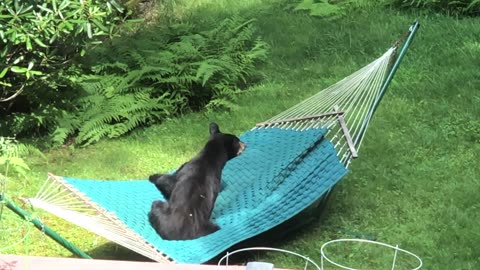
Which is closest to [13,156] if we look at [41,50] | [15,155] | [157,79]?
[15,155]

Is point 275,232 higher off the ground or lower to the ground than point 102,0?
lower

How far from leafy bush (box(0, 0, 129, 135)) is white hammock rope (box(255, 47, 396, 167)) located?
5.74 feet

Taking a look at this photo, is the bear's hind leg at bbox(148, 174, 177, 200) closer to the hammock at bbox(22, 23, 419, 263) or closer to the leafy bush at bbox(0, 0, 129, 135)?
the hammock at bbox(22, 23, 419, 263)

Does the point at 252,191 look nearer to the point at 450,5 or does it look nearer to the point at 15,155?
the point at 15,155

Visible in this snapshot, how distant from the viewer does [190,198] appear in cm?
418

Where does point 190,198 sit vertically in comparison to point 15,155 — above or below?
above

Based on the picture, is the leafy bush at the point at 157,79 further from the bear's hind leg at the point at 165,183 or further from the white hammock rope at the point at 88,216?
the white hammock rope at the point at 88,216

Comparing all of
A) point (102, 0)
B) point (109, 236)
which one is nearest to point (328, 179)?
point (109, 236)

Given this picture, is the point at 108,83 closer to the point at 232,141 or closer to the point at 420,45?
the point at 232,141

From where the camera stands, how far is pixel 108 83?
7113mm

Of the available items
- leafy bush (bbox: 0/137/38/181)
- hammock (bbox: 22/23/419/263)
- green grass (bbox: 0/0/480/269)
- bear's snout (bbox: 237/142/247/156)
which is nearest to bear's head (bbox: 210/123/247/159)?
bear's snout (bbox: 237/142/247/156)

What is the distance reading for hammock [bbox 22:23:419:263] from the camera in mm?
3828

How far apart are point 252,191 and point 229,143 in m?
0.40

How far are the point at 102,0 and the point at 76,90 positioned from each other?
4.05ft
